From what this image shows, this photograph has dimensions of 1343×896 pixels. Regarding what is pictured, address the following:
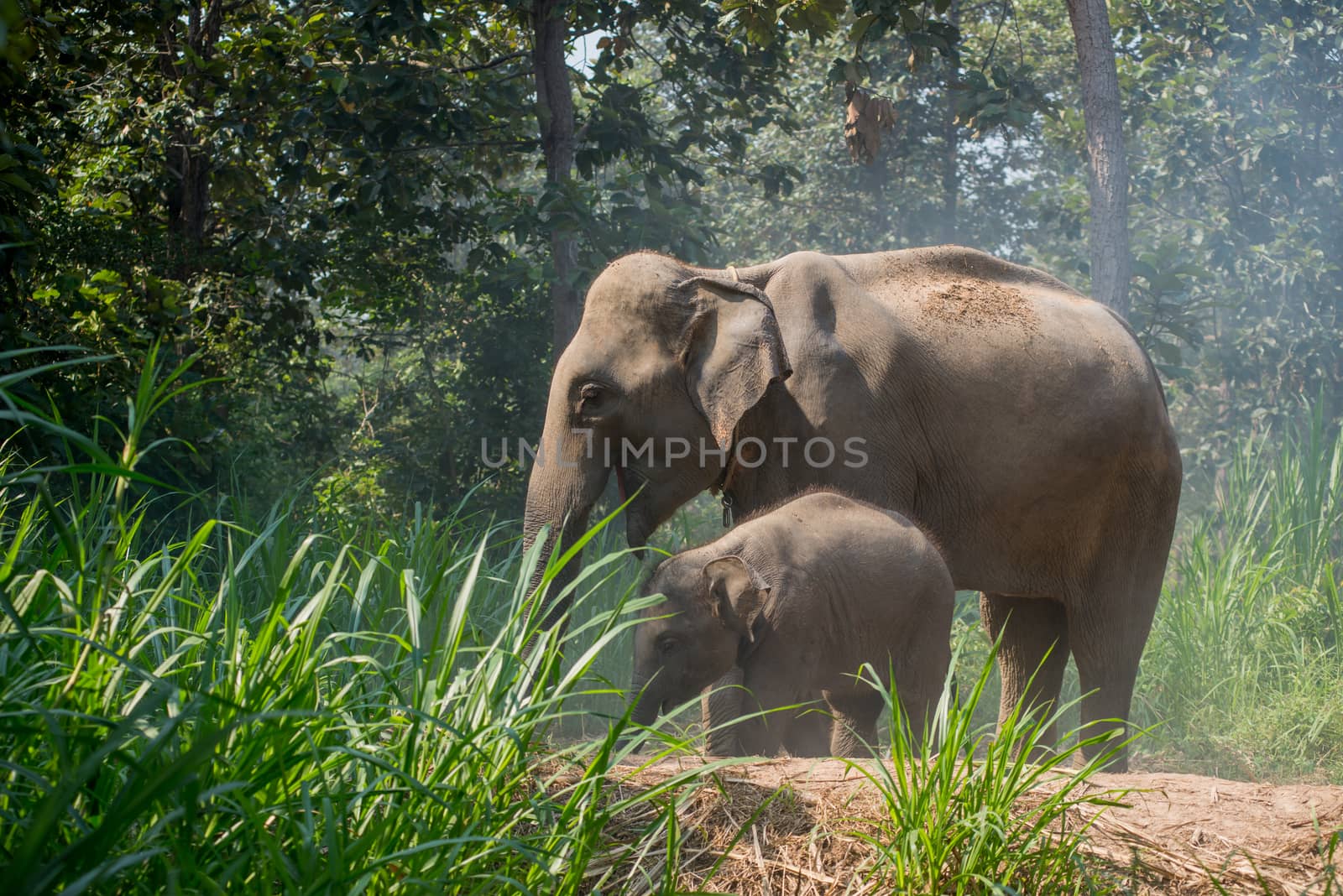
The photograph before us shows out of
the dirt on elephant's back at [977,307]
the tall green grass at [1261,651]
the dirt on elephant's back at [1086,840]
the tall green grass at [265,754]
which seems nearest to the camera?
the tall green grass at [265,754]

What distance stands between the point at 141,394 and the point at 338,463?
7898 mm

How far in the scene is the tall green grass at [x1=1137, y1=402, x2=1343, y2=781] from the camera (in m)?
6.43

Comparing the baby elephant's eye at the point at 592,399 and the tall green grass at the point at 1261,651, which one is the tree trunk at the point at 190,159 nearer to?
the baby elephant's eye at the point at 592,399

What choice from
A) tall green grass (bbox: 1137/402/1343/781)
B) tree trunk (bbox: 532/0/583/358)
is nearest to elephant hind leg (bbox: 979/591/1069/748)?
tall green grass (bbox: 1137/402/1343/781)

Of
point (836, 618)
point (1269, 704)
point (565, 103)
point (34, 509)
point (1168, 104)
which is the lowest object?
point (1269, 704)

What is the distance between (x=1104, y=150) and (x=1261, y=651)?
364 cm

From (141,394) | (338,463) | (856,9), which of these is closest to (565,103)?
(856,9)

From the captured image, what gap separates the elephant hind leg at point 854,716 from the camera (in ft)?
14.3

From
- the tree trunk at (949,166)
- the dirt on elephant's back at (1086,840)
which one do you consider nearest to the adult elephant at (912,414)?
the dirt on elephant's back at (1086,840)

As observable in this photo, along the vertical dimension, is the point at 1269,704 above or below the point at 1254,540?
below

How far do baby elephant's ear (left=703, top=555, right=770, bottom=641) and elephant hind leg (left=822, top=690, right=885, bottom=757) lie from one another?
0.55 m

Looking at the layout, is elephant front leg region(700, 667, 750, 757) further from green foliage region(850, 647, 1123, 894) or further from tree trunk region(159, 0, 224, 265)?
tree trunk region(159, 0, 224, 265)

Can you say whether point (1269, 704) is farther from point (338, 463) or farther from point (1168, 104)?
point (1168, 104)

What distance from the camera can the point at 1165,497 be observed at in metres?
4.91
